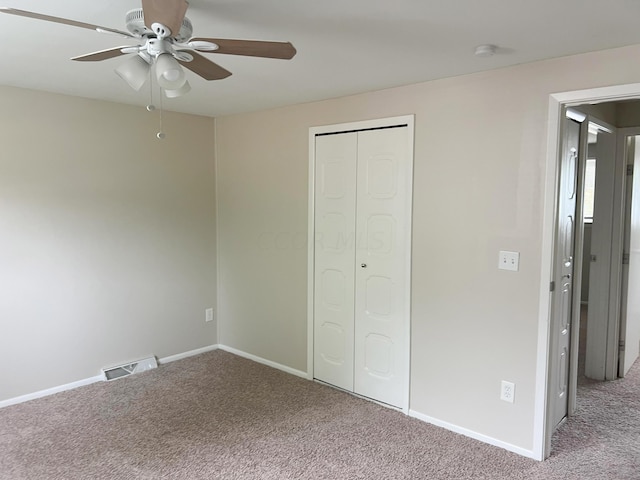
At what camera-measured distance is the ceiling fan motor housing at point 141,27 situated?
1.65m

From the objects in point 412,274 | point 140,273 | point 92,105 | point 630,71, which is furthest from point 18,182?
point 630,71

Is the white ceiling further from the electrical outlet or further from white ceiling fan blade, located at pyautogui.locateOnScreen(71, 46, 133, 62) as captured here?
the electrical outlet

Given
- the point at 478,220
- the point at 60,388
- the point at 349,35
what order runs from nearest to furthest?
the point at 349,35, the point at 478,220, the point at 60,388

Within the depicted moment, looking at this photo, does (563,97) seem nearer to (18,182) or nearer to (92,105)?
(92,105)

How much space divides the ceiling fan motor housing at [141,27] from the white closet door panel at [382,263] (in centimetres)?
170

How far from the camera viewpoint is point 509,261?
269 centimetres

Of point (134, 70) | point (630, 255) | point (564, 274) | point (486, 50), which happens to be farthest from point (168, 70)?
point (630, 255)

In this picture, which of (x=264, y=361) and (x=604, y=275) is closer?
(x=604, y=275)

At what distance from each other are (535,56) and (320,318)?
91.3 inches

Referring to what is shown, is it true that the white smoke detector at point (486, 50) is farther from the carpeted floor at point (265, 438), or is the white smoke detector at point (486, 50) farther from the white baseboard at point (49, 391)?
the white baseboard at point (49, 391)

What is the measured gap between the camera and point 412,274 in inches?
123

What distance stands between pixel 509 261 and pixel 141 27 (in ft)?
7.14

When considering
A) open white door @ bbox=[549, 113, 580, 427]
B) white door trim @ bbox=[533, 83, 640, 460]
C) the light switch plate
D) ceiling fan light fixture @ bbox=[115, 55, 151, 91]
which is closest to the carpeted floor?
white door trim @ bbox=[533, 83, 640, 460]

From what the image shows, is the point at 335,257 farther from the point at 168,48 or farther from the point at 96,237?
the point at 168,48
